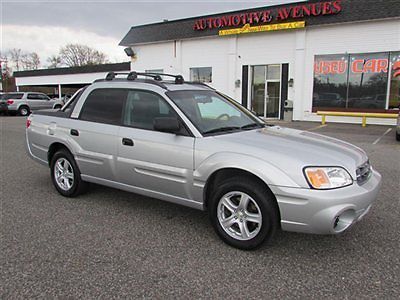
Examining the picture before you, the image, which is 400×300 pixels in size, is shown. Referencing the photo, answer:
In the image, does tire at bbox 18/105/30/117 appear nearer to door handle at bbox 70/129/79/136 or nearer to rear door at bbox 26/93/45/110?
rear door at bbox 26/93/45/110

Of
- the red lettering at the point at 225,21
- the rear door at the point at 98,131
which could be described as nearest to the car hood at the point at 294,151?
the rear door at the point at 98,131

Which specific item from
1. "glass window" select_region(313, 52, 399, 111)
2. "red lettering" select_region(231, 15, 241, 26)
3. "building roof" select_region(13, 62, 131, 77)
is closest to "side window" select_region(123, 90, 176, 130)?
"glass window" select_region(313, 52, 399, 111)

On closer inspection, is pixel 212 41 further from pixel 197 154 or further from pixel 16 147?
pixel 197 154

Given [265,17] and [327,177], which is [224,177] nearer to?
[327,177]

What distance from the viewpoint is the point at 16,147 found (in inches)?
385

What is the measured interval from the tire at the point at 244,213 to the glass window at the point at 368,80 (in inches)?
589

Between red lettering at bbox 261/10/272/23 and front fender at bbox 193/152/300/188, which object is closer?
front fender at bbox 193/152/300/188

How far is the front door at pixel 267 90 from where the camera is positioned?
1831 centimetres

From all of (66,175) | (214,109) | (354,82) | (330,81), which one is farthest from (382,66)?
(66,175)

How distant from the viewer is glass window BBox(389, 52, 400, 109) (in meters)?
15.1

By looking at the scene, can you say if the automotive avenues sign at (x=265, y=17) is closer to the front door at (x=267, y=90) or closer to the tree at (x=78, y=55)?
the front door at (x=267, y=90)

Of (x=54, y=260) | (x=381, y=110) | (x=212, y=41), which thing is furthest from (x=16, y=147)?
(x=381, y=110)

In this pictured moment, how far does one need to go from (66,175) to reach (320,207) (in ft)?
12.4

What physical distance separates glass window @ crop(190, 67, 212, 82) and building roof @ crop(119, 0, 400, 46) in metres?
1.99
